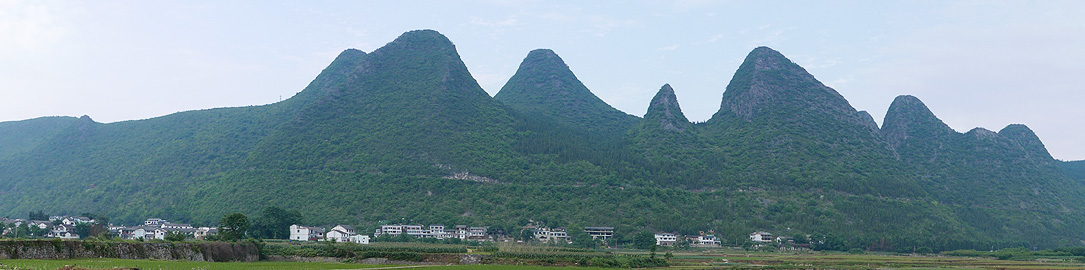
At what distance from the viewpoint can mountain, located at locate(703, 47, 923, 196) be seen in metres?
158

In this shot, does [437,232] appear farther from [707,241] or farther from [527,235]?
[707,241]

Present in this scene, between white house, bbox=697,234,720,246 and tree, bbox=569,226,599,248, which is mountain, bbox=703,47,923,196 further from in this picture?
tree, bbox=569,226,599,248

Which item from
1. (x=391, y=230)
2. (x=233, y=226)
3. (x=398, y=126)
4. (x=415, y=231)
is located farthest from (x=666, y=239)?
(x=398, y=126)

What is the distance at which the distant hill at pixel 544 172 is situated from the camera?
133 m

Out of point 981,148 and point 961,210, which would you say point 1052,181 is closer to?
point 981,148

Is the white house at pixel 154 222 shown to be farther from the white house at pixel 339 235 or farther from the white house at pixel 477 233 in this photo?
the white house at pixel 477 233

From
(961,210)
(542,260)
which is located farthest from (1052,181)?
(542,260)

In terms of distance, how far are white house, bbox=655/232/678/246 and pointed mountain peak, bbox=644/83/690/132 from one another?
207ft

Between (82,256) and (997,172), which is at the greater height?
(997,172)

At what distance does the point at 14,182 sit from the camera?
177500mm

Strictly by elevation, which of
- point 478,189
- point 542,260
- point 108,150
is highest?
point 108,150

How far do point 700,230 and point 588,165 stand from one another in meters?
30.1

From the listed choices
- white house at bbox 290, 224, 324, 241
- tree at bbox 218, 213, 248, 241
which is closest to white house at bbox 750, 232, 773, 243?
white house at bbox 290, 224, 324, 241

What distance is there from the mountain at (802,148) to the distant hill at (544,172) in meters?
0.55
